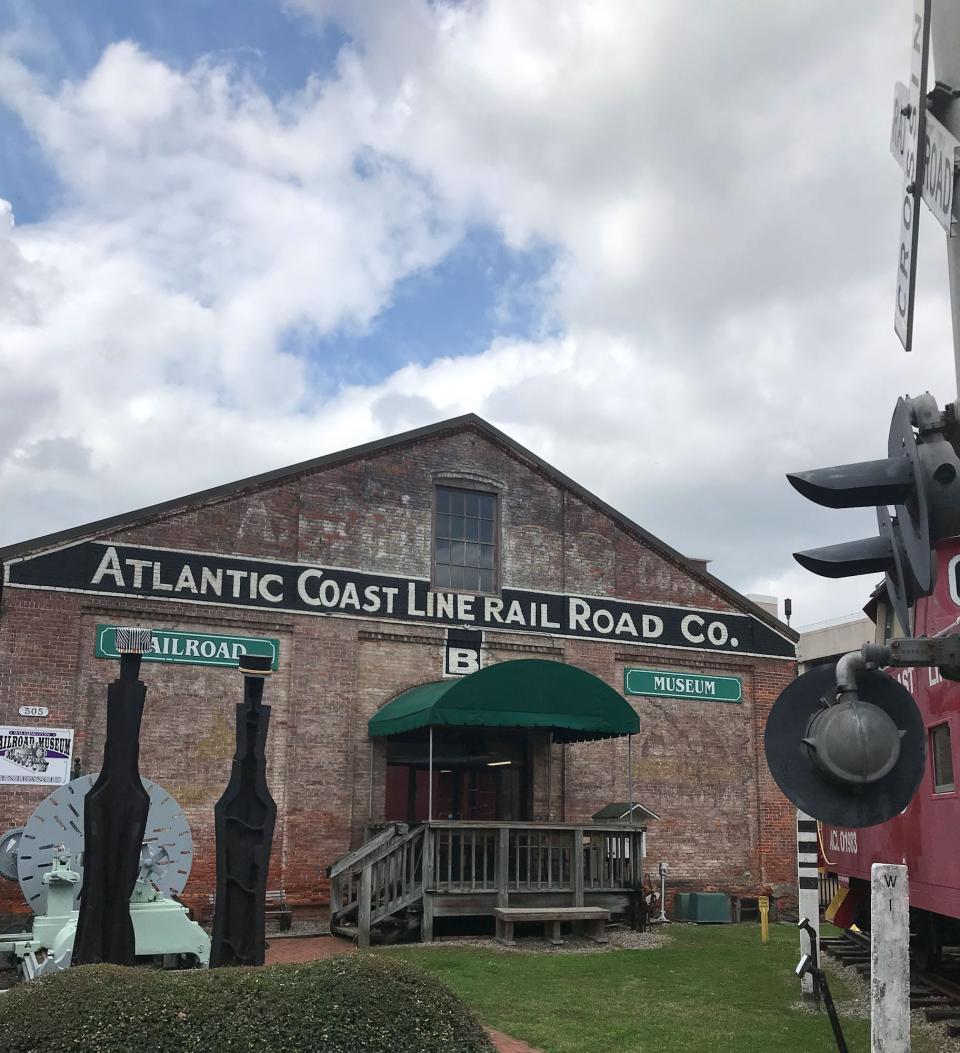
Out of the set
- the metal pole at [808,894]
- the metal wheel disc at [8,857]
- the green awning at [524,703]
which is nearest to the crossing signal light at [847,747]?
the metal pole at [808,894]

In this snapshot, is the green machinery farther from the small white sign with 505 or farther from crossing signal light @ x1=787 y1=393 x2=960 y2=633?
crossing signal light @ x1=787 y1=393 x2=960 y2=633

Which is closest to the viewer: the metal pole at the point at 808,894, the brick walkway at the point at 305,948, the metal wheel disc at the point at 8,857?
the metal pole at the point at 808,894

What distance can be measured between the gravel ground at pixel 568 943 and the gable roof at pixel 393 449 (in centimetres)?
761

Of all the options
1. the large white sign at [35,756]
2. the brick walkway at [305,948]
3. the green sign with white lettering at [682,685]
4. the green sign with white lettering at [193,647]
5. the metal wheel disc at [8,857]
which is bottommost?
the brick walkway at [305,948]

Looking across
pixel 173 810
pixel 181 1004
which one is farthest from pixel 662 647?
pixel 181 1004

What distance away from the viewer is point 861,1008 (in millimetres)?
11008

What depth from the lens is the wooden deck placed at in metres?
A: 16.4

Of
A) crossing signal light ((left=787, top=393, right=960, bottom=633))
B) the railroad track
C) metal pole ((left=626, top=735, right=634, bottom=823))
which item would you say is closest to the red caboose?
the railroad track

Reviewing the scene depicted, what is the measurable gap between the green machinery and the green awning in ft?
15.7

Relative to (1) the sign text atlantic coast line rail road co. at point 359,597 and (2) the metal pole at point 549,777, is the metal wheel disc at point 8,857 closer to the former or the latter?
(1) the sign text atlantic coast line rail road co. at point 359,597

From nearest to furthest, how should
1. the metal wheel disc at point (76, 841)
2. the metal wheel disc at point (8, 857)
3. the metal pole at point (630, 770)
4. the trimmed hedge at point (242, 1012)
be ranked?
the trimmed hedge at point (242, 1012)
the metal wheel disc at point (76, 841)
the metal wheel disc at point (8, 857)
the metal pole at point (630, 770)

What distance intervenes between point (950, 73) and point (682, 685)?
18.9 meters

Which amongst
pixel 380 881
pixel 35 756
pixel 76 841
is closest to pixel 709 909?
pixel 380 881

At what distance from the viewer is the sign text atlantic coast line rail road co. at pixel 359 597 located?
17516 millimetres
